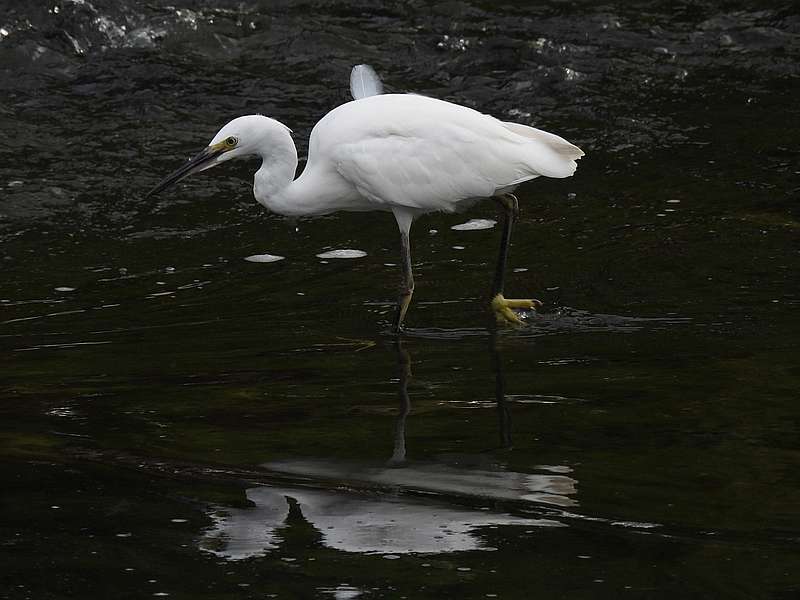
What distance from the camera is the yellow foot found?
6328 millimetres

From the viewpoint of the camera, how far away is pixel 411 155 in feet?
21.3

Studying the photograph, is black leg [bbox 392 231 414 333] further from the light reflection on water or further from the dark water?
the light reflection on water

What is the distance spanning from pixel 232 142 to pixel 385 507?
291 cm

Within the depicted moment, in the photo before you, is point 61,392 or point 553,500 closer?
point 553,500

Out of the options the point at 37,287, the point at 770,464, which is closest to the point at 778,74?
the point at 37,287

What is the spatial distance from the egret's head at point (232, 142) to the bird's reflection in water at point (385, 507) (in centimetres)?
240

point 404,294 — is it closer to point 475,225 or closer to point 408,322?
point 408,322

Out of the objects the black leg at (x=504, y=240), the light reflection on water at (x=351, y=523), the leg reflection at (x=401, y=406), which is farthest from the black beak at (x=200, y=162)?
the light reflection on water at (x=351, y=523)

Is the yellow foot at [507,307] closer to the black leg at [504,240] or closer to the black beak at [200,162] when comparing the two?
the black leg at [504,240]

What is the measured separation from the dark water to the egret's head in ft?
2.45

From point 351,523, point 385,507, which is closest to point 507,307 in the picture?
point 385,507

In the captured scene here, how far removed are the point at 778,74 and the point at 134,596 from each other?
338 inches

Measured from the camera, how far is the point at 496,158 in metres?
6.45

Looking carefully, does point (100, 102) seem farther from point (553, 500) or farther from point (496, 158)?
point (553, 500)
